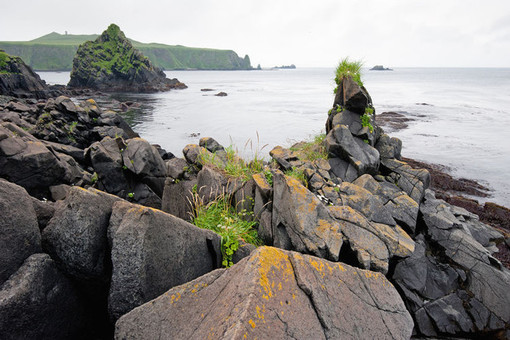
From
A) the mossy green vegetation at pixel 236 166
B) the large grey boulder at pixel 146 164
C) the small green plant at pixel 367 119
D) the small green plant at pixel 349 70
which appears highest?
the small green plant at pixel 349 70

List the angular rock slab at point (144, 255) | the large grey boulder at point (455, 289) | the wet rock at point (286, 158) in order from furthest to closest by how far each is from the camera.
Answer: the wet rock at point (286, 158), the large grey boulder at point (455, 289), the angular rock slab at point (144, 255)

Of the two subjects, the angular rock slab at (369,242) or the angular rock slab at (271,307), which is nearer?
the angular rock slab at (271,307)

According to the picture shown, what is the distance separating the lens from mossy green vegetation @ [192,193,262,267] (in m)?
5.66

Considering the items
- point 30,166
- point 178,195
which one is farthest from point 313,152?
point 30,166

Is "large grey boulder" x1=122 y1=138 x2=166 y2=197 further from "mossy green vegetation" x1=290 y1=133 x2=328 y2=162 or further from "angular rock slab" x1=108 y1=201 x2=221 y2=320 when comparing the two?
"angular rock slab" x1=108 y1=201 x2=221 y2=320

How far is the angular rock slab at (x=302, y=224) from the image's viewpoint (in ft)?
19.4

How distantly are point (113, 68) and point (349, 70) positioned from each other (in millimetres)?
102461

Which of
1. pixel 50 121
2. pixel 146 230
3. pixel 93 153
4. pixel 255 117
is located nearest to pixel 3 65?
pixel 50 121

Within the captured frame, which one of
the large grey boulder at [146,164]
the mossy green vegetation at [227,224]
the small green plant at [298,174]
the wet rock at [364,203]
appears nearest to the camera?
the mossy green vegetation at [227,224]

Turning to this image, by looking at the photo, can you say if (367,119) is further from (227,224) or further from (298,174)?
(227,224)

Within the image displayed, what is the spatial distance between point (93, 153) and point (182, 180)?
7.77 m

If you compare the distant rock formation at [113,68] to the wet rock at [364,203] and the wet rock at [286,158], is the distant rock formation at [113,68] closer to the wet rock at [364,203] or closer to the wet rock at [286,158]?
the wet rock at [286,158]

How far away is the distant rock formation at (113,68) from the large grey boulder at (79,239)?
97.8m

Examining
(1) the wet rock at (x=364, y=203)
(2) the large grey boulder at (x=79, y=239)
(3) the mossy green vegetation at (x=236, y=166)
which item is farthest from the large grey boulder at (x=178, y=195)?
(1) the wet rock at (x=364, y=203)
